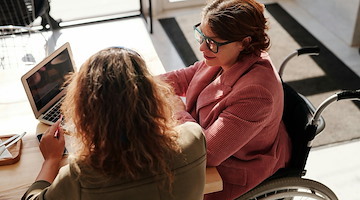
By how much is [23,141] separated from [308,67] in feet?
7.69

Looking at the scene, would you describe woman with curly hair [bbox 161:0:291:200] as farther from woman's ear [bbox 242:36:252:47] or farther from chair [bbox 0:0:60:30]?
chair [bbox 0:0:60:30]

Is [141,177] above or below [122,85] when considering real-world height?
below

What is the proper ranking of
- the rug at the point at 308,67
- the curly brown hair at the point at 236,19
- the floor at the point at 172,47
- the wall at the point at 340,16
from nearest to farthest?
1. the curly brown hair at the point at 236,19
2. the floor at the point at 172,47
3. the rug at the point at 308,67
4. the wall at the point at 340,16

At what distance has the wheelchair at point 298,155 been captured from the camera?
69.2 inches

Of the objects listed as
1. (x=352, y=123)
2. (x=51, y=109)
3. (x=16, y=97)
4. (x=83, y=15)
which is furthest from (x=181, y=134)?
(x=83, y=15)

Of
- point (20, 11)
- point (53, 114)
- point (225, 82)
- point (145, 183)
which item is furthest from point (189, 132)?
point (20, 11)

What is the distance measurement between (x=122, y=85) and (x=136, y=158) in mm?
192

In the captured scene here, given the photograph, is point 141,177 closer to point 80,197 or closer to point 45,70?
point 80,197

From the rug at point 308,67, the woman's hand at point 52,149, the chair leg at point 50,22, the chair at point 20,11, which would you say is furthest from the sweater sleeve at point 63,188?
the chair leg at point 50,22

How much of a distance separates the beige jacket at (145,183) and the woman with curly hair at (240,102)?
273 millimetres

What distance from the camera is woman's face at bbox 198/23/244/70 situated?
173 cm

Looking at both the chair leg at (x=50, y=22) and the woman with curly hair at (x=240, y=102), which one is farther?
the chair leg at (x=50, y=22)

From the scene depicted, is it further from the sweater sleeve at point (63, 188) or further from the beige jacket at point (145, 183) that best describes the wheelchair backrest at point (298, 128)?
the sweater sleeve at point (63, 188)

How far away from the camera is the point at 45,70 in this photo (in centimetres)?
186
